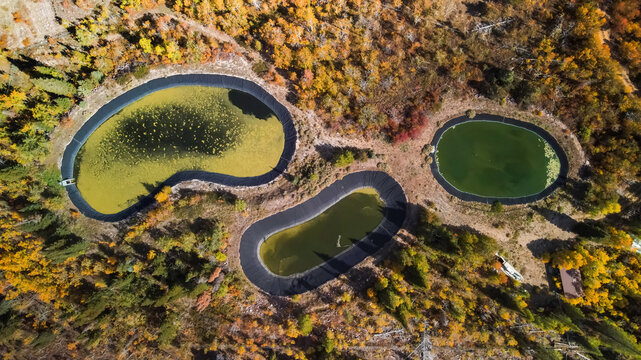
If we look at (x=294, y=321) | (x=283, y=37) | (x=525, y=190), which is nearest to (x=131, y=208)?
(x=294, y=321)

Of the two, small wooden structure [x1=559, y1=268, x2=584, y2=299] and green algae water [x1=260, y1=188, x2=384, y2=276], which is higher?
small wooden structure [x1=559, y1=268, x2=584, y2=299]

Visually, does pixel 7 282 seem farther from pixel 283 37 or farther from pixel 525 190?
pixel 525 190

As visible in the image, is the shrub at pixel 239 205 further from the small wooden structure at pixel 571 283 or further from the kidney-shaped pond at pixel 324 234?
the small wooden structure at pixel 571 283

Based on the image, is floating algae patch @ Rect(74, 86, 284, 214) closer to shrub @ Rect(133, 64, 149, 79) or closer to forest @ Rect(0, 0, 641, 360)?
shrub @ Rect(133, 64, 149, 79)

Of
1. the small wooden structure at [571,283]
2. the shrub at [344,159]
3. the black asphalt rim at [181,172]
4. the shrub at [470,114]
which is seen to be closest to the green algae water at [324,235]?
the shrub at [344,159]

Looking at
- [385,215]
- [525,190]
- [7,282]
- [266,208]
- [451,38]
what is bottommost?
[7,282]

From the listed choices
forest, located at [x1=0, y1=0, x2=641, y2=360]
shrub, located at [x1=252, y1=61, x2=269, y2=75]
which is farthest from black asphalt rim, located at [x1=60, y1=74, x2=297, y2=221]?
shrub, located at [x1=252, y1=61, x2=269, y2=75]
